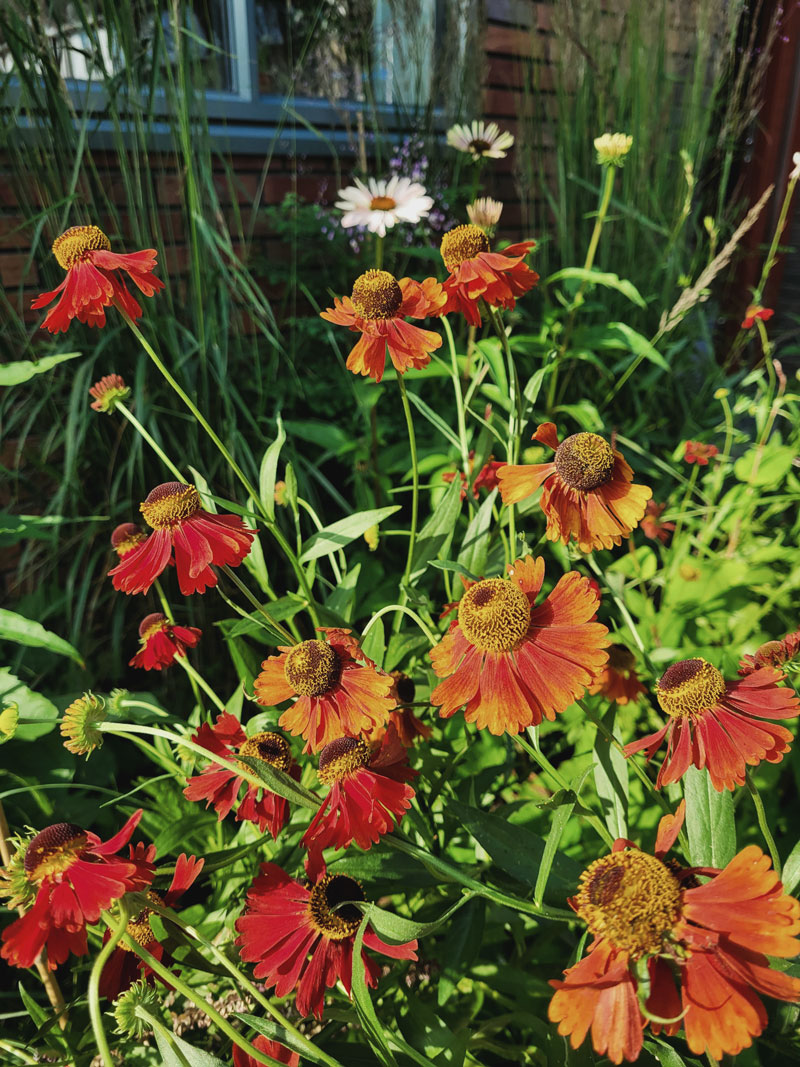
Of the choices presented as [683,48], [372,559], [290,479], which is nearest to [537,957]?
[290,479]

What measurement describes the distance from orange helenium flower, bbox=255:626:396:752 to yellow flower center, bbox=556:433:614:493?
7.5 inches

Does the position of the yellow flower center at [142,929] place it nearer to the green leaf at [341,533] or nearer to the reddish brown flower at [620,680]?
the green leaf at [341,533]

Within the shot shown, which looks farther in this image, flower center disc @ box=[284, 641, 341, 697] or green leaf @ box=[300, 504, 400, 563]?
green leaf @ box=[300, 504, 400, 563]

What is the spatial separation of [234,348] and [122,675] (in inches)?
29.2

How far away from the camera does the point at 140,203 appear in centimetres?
134

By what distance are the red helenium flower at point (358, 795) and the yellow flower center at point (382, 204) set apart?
109 centimetres

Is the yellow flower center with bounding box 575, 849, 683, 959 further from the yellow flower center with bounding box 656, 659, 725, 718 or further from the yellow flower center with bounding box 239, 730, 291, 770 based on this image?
the yellow flower center with bounding box 239, 730, 291, 770

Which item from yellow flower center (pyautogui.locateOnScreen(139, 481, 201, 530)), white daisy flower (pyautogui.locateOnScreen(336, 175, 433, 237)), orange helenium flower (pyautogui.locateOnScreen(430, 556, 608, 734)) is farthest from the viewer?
white daisy flower (pyautogui.locateOnScreen(336, 175, 433, 237))

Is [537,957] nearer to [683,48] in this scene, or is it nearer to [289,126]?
[289,126]

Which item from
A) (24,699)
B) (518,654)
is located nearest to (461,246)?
(518,654)

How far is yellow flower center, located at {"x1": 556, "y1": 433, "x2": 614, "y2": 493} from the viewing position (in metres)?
0.53

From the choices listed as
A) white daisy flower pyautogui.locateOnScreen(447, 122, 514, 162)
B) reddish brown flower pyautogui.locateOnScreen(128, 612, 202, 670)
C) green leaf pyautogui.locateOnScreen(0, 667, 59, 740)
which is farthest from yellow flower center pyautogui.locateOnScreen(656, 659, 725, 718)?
white daisy flower pyautogui.locateOnScreen(447, 122, 514, 162)

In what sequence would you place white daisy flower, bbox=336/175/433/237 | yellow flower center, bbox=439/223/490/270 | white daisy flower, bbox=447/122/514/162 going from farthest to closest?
white daisy flower, bbox=447/122/514/162 < white daisy flower, bbox=336/175/433/237 < yellow flower center, bbox=439/223/490/270

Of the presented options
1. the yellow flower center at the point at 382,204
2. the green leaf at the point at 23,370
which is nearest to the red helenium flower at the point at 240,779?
the green leaf at the point at 23,370
